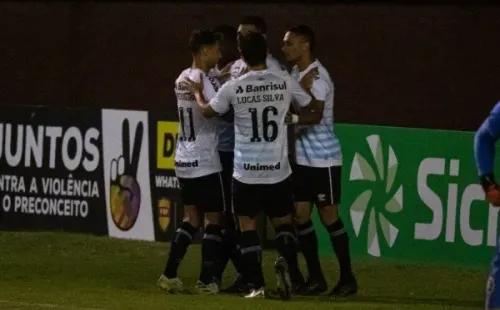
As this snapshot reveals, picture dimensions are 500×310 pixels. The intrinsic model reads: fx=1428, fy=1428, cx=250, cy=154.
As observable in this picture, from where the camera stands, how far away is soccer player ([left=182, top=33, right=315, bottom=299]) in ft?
35.1

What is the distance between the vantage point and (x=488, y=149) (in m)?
7.87

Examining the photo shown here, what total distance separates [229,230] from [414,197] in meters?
2.55

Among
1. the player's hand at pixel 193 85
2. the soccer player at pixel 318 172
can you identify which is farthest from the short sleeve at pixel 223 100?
the soccer player at pixel 318 172

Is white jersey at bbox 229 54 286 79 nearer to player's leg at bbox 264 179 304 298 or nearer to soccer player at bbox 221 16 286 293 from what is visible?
soccer player at bbox 221 16 286 293

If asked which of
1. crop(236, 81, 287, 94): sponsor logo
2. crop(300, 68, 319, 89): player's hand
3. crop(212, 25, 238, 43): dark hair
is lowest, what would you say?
crop(236, 81, 287, 94): sponsor logo

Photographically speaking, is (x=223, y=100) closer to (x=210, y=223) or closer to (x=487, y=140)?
(x=210, y=223)

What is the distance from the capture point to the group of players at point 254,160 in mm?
10742

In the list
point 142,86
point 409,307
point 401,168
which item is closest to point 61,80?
point 142,86

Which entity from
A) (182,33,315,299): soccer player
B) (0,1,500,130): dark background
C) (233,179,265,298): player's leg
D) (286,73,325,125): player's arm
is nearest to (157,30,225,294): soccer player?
(182,33,315,299): soccer player

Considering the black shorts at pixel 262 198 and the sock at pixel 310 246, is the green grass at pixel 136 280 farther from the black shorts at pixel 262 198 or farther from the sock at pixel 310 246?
the black shorts at pixel 262 198

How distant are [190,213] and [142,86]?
798 centimetres

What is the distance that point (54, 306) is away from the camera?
10281mm

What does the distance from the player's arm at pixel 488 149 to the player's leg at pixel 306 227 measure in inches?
142

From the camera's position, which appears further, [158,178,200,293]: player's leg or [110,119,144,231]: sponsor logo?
[110,119,144,231]: sponsor logo
